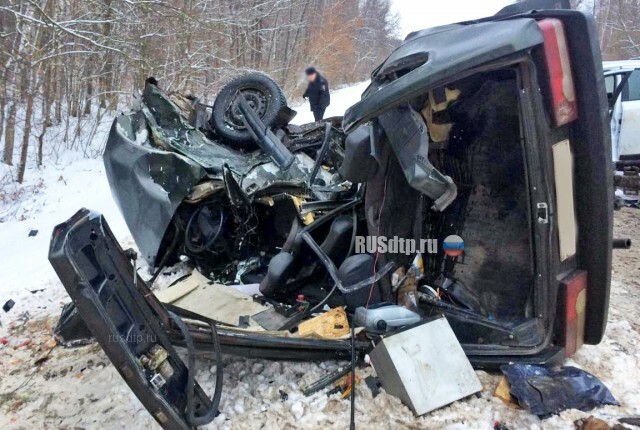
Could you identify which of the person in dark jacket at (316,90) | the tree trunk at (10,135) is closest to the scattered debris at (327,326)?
the person in dark jacket at (316,90)

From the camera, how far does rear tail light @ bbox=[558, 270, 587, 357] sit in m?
2.02

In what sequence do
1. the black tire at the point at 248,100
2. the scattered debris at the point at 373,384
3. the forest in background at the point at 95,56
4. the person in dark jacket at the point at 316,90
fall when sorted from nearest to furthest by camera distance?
the scattered debris at the point at 373,384 → the black tire at the point at 248,100 → the forest in background at the point at 95,56 → the person in dark jacket at the point at 316,90

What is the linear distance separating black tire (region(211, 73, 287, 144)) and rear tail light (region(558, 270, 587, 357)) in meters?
→ 2.86

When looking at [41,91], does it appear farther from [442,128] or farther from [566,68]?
[566,68]

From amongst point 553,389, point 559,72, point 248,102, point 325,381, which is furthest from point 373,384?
point 248,102

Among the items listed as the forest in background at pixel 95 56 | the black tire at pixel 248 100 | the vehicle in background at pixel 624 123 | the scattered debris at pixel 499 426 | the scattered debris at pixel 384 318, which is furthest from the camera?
the forest in background at pixel 95 56

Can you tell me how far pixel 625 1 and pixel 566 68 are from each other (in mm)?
31155

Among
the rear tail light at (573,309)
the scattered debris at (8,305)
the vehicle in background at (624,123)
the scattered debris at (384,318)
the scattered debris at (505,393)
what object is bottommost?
the scattered debris at (8,305)

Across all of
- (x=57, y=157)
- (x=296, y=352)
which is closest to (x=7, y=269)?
(x=296, y=352)

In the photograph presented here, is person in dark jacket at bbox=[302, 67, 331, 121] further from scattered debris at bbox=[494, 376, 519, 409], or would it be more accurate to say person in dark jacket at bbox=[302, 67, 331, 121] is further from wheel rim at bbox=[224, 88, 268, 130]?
scattered debris at bbox=[494, 376, 519, 409]

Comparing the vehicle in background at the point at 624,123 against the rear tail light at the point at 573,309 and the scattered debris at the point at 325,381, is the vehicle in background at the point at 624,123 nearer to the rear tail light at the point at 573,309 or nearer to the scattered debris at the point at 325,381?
the rear tail light at the point at 573,309

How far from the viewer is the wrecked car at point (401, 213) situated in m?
1.80

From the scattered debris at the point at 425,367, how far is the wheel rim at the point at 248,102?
2.71m

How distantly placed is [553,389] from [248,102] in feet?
11.4
